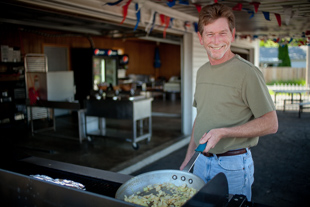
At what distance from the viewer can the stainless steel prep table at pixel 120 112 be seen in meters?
6.21

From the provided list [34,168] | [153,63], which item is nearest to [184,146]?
[34,168]

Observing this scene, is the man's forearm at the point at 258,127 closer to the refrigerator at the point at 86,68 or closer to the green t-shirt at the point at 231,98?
the green t-shirt at the point at 231,98

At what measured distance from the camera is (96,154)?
5.83m

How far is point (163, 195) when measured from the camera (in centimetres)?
159

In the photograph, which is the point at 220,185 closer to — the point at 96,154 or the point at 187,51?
the point at 96,154

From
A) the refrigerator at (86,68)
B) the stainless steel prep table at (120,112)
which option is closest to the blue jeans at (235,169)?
the stainless steel prep table at (120,112)

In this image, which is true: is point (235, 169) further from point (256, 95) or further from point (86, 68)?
point (86, 68)

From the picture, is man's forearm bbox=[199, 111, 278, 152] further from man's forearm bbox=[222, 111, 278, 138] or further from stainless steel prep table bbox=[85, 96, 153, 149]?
stainless steel prep table bbox=[85, 96, 153, 149]

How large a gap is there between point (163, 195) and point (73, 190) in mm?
475

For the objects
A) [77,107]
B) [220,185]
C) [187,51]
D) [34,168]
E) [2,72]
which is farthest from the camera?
[2,72]

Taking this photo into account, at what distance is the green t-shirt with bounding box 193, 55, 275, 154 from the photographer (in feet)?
5.86

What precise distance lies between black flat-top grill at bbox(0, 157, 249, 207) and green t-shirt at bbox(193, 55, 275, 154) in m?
0.51

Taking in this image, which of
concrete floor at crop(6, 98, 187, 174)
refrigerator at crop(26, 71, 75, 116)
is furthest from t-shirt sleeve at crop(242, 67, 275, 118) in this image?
refrigerator at crop(26, 71, 75, 116)

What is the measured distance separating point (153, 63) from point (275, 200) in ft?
47.6
